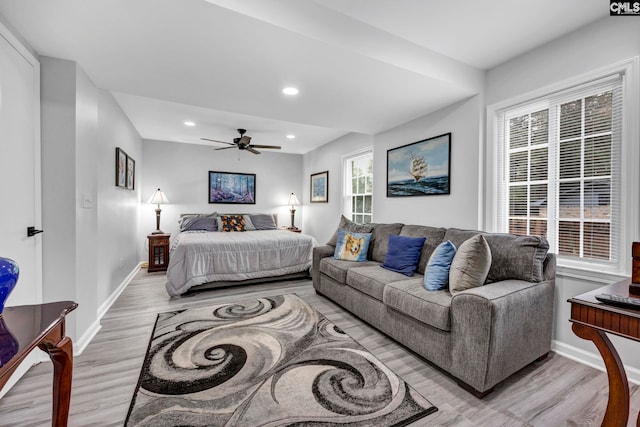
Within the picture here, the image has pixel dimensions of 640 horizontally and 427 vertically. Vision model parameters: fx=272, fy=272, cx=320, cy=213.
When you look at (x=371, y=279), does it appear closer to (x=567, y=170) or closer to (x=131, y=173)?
(x=567, y=170)

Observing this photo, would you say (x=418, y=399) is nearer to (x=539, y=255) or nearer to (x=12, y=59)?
(x=539, y=255)

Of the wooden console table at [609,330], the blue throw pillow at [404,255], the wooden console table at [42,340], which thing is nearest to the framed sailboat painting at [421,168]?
the blue throw pillow at [404,255]

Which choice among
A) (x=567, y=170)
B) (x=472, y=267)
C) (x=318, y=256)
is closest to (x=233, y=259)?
(x=318, y=256)

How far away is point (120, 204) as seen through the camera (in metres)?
3.72

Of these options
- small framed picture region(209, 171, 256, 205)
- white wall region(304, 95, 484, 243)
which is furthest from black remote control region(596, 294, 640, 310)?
small framed picture region(209, 171, 256, 205)

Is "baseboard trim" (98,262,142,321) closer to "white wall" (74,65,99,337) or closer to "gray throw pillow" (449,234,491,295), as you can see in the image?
"white wall" (74,65,99,337)

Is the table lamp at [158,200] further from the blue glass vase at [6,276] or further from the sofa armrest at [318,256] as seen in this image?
the blue glass vase at [6,276]

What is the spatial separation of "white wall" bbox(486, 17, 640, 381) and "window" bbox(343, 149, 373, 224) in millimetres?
2401

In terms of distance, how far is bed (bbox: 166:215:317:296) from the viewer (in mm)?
3520

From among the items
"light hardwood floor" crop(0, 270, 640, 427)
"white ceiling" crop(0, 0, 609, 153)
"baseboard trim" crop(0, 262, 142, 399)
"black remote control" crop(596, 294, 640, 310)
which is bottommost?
"light hardwood floor" crop(0, 270, 640, 427)

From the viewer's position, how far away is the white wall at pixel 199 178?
5.45 metres

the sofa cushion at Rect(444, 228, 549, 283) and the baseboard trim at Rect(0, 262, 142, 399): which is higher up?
the sofa cushion at Rect(444, 228, 549, 283)

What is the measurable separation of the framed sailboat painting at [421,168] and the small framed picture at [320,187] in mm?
1993

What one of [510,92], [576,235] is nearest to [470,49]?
[510,92]
